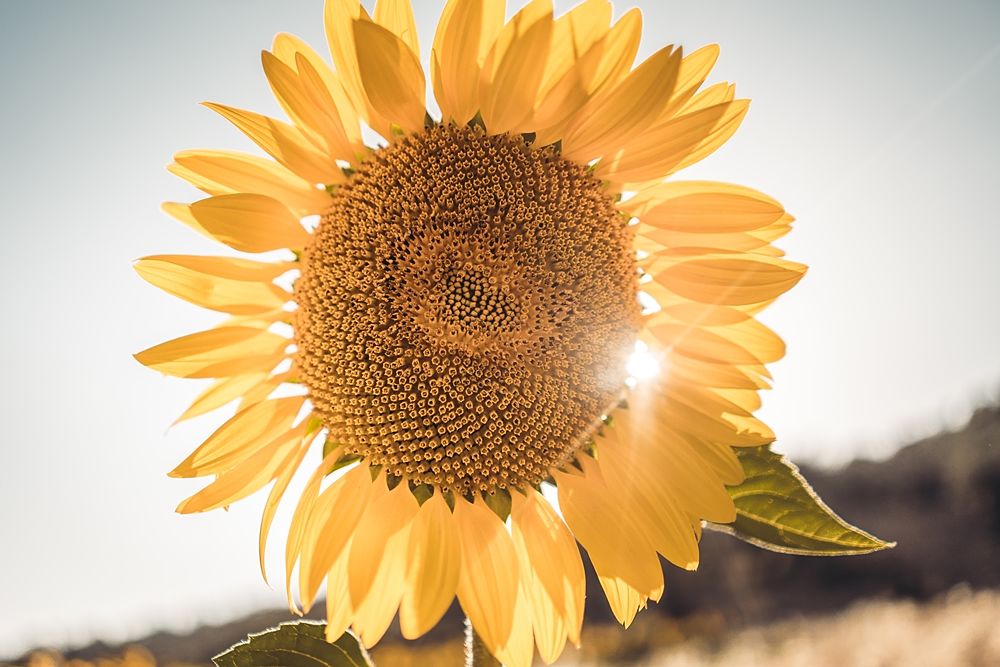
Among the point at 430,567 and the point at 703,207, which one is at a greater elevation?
the point at 703,207

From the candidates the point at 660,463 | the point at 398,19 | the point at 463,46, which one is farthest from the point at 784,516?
the point at 398,19

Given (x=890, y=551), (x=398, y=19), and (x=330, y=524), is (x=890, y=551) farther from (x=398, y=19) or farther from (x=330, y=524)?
(x=398, y=19)

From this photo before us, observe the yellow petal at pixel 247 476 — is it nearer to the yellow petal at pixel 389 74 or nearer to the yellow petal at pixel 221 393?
the yellow petal at pixel 221 393

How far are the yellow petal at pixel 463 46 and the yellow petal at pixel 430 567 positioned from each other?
95cm

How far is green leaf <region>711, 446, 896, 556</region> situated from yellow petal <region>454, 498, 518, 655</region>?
1.67ft

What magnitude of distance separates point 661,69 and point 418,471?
107 cm

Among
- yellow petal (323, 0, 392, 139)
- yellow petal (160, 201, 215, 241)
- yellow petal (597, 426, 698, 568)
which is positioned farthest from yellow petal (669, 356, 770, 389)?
yellow petal (160, 201, 215, 241)

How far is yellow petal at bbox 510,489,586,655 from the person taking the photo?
1702 millimetres

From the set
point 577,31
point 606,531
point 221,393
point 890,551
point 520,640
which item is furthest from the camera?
point 890,551

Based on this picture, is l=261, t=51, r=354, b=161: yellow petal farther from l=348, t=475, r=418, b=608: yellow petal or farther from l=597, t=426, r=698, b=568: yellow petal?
l=597, t=426, r=698, b=568: yellow petal

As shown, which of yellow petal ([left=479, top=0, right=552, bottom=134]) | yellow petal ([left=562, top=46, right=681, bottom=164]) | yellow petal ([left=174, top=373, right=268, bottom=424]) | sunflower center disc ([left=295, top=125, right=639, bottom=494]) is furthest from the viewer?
yellow petal ([left=174, top=373, right=268, bottom=424])

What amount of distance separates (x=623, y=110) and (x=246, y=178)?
0.92 m

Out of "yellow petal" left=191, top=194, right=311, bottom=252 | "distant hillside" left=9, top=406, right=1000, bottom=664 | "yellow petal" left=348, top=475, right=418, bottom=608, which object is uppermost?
"yellow petal" left=191, top=194, right=311, bottom=252

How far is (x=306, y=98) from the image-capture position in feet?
5.26
